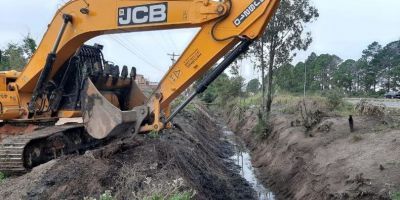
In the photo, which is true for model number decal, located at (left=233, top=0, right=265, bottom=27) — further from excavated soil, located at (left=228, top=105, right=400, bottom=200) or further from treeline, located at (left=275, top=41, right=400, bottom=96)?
treeline, located at (left=275, top=41, right=400, bottom=96)

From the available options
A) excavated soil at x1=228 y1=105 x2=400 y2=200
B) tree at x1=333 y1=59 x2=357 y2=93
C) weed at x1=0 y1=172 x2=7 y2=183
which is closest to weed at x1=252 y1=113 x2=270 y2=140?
excavated soil at x1=228 y1=105 x2=400 y2=200

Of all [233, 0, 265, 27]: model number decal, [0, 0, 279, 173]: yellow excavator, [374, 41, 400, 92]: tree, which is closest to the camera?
[233, 0, 265, 27]: model number decal

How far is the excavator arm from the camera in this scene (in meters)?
10.0

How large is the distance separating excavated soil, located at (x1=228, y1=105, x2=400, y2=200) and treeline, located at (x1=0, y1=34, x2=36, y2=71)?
2325 cm

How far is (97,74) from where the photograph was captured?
12.4 meters

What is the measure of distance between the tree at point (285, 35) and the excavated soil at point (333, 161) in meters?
5.70

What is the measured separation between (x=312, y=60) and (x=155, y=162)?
74.3 metres

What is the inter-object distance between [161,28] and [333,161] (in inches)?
225

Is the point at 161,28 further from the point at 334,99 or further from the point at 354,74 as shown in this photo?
the point at 354,74

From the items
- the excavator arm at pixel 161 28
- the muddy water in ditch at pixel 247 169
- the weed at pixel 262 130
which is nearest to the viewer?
the excavator arm at pixel 161 28

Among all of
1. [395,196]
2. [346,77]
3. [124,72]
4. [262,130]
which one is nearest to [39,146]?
[124,72]

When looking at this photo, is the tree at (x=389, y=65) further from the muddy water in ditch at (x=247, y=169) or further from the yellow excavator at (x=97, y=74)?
the yellow excavator at (x=97, y=74)

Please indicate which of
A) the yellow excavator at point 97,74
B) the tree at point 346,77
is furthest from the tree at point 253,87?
the yellow excavator at point 97,74

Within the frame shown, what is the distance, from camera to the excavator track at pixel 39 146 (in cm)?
1078
